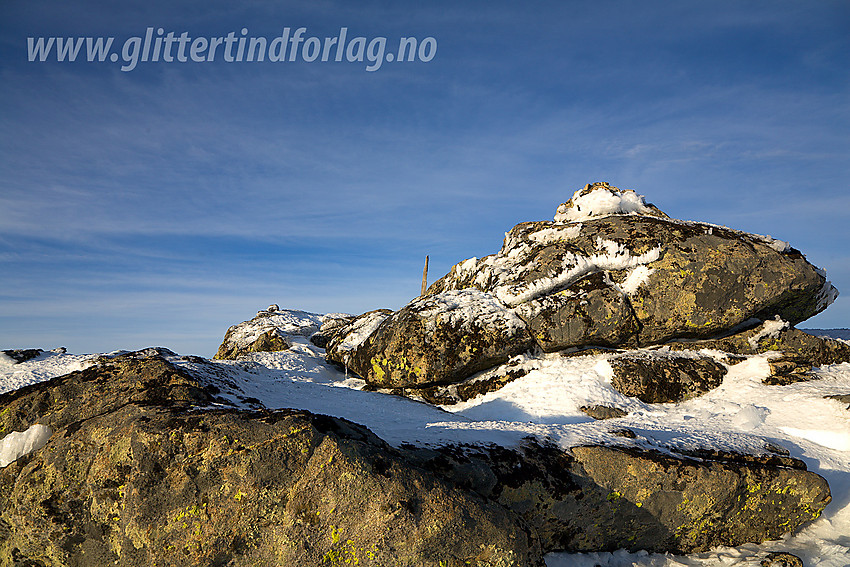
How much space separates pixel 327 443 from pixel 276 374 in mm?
8874

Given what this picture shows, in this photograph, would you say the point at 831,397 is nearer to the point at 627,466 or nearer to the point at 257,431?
the point at 627,466

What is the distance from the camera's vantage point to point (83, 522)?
534 cm

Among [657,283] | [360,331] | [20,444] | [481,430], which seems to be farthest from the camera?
[360,331]

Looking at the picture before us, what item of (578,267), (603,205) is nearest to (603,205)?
(603,205)

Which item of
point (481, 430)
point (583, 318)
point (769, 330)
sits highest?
point (769, 330)

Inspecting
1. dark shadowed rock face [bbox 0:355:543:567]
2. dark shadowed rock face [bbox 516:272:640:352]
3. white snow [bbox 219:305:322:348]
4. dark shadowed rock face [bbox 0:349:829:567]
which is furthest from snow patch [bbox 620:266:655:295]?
white snow [bbox 219:305:322:348]

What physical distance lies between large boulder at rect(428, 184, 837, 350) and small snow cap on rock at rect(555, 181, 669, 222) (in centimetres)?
120

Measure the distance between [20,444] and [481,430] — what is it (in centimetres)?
592

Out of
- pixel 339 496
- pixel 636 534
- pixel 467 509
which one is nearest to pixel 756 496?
pixel 636 534

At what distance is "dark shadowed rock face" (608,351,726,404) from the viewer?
1263 centimetres

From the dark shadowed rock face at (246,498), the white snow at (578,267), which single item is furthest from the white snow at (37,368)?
the white snow at (578,267)

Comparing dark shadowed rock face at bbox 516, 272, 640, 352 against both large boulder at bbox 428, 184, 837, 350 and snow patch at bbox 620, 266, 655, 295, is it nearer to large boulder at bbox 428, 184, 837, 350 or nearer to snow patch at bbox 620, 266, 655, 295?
large boulder at bbox 428, 184, 837, 350

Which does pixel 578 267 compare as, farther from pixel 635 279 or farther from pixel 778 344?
pixel 778 344

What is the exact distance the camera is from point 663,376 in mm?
12938
